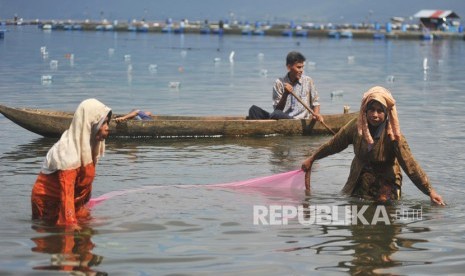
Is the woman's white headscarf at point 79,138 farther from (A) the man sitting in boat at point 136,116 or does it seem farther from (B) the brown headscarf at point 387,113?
(A) the man sitting in boat at point 136,116

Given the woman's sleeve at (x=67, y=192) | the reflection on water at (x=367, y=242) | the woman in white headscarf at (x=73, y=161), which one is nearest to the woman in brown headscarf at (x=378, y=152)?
the reflection on water at (x=367, y=242)

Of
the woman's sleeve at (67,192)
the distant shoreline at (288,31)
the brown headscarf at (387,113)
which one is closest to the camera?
the woman's sleeve at (67,192)

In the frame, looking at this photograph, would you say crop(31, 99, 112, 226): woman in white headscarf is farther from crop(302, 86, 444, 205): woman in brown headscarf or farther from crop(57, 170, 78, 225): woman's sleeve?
crop(302, 86, 444, 205): woman in brown headscarf

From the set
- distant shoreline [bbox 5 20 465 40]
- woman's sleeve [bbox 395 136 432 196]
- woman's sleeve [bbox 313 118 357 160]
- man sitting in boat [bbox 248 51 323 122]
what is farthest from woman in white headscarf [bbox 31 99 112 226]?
distant shoreline [bbox 5 20 465 40]

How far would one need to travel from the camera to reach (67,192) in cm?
635

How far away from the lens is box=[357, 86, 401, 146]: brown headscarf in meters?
7.07

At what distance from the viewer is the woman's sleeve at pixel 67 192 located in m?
6.34

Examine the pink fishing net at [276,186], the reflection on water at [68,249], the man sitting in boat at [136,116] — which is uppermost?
the man sitting in boat at [136,116]

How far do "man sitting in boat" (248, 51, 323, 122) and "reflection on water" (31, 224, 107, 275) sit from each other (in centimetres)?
572

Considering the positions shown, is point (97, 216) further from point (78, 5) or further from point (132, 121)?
point (78, 5)

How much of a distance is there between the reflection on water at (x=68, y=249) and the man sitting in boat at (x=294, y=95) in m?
5.72

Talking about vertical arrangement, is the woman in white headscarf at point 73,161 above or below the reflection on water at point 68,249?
above

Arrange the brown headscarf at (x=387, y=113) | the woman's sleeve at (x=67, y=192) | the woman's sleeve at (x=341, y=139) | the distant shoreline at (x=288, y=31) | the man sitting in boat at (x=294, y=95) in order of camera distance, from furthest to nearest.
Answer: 1. the distant shoreline at (x=288, y=31)
2. the man sitting in boat at (x=294, y=95)
3. the woman's sleeve at (x=341, y=139)
4. the brown headscarf at (x=387, y=113)
5. the woman's sleeve at (x=67, y=192)

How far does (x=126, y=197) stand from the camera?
28.4 ft
